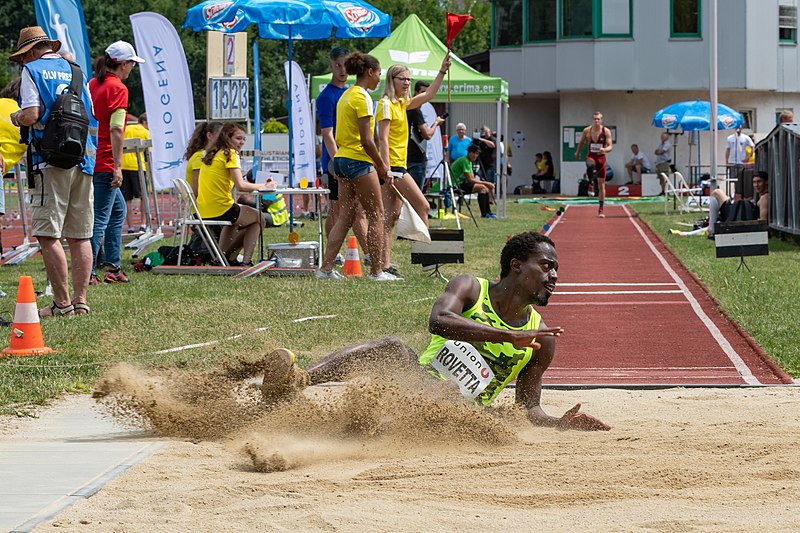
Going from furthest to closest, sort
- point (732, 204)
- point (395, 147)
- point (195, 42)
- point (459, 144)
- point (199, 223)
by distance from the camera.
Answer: point (195, 42) < point (459, 144) < point (732, 204) < point (199, 223) < point (395, 147)

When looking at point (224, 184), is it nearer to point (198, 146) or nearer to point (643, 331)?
point (198, 146)

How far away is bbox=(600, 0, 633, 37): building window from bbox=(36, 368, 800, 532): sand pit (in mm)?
34328

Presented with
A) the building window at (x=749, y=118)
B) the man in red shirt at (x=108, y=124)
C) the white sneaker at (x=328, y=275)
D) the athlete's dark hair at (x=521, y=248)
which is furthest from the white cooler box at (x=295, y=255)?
the building window at (x=749, y=118)

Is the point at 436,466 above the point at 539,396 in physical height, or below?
below

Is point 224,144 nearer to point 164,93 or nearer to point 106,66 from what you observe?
point 106,66

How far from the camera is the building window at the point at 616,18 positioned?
3958 cm

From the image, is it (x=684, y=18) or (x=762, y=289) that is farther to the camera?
(x=684, y=18)

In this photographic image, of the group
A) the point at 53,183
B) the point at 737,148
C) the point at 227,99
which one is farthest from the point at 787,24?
the point at 53,183

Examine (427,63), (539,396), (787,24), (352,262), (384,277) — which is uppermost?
(787,24)

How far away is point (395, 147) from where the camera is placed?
12.4 meters

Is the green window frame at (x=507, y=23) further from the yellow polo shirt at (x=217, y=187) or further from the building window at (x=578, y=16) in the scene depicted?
the yellow polo shirt at (x=217, y=187)

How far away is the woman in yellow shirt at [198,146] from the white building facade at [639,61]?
27144 millimetres

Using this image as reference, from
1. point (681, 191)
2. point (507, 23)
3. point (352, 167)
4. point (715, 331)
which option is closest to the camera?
point (715, 331)

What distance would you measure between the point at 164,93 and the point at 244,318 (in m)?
7.99
